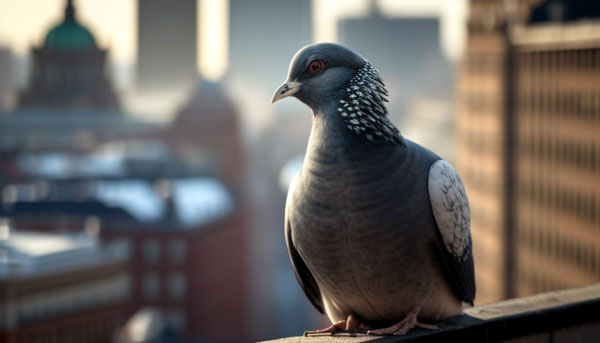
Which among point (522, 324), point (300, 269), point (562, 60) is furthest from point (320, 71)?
point (562, 60)

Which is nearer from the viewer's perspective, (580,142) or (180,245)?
(580,142)

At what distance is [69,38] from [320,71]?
179202 millimetres

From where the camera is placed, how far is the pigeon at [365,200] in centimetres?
658

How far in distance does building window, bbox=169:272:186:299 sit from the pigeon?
3713 inches

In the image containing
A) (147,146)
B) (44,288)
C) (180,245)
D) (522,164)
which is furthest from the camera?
(147,146)

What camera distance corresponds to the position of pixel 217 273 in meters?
113

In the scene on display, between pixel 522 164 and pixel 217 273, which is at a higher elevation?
pixel 522 164

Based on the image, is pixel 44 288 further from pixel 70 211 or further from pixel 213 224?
pixel 213 224

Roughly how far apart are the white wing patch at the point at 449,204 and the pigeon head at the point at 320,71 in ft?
2.79

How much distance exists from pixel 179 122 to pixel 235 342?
2223 inches

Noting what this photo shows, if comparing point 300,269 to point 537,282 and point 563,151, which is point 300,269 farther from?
point 537,282

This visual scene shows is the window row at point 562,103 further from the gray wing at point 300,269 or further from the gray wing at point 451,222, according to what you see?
the gray wing at point 451,222

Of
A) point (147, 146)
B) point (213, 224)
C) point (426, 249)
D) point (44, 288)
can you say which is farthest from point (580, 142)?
point (147, 146)

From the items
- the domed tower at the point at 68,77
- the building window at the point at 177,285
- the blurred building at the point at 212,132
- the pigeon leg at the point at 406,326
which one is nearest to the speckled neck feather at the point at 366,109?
the pigeon leg at the point at 406,326
